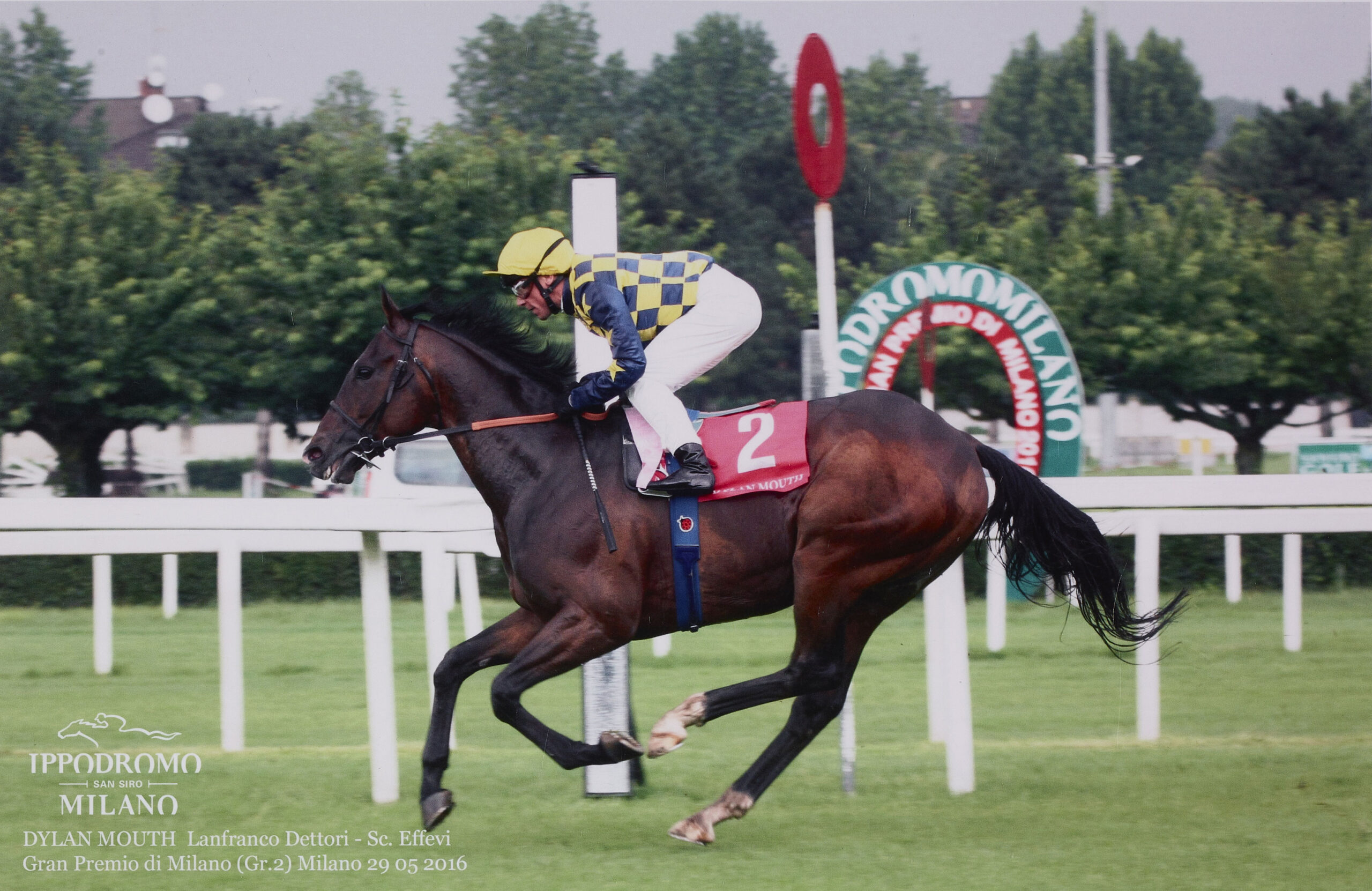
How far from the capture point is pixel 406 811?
448 centimetres

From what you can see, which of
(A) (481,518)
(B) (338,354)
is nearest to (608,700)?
(A) (481,518)

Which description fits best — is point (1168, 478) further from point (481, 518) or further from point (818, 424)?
point (481, 518)

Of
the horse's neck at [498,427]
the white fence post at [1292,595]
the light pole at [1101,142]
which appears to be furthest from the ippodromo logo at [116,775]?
the light pole at [1101,142]

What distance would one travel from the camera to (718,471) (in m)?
4.10

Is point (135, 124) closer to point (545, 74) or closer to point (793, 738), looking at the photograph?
point (545, 74)

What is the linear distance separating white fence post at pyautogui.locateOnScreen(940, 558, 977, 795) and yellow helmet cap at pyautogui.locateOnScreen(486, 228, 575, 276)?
1702mm

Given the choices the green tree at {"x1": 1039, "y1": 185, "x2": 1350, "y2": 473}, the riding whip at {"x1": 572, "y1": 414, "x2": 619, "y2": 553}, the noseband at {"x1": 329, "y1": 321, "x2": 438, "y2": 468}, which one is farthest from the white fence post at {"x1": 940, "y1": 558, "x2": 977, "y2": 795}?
the green tree at {"x1": 1039, "y1": 185, "x2": 1350, "y2": 473}

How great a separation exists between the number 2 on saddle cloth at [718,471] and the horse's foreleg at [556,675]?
279 mm

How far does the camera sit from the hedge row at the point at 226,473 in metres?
29.7

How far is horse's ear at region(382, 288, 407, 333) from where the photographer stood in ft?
14.3

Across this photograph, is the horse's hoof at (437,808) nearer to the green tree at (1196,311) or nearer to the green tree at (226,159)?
the green tree at (1196,311)

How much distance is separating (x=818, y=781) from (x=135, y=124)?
112ft

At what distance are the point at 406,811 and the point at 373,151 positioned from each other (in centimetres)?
1416

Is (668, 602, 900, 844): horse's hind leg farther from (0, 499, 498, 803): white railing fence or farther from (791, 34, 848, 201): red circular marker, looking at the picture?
(791, 34, 848, 201): red circular marker
